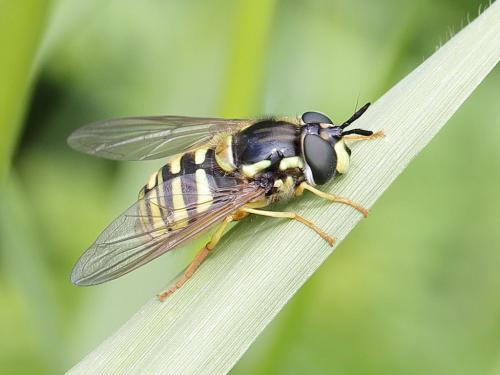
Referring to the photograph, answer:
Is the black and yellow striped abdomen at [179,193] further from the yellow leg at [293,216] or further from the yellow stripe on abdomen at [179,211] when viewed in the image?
the yellow leg at [293,216]

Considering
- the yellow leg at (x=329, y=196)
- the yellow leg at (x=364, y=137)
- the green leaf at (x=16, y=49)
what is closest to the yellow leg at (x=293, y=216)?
the yellow leg at (x=329, y=196)

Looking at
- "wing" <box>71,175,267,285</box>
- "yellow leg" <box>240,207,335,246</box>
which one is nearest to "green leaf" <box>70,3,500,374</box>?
"yellow leg" <box>240,207,335,246</box>

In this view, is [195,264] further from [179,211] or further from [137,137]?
[137,137]

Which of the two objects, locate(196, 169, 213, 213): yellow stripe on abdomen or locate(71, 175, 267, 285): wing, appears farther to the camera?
locate(196, 169, 213, 213): yellow stripe on abdomen

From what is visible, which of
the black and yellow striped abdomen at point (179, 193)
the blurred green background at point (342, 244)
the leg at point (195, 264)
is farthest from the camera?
the blurred green background at point (342, 244)

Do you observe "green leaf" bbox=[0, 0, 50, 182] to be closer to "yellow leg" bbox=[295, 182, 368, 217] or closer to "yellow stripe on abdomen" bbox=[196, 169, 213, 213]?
"yellow stripe on abdomen" bbox=[196, 169, 213, 213]

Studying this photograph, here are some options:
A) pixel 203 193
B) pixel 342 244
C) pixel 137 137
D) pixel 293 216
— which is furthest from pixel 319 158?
pixel 342 244

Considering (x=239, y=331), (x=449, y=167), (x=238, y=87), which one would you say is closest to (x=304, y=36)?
(x=449, y=167)
